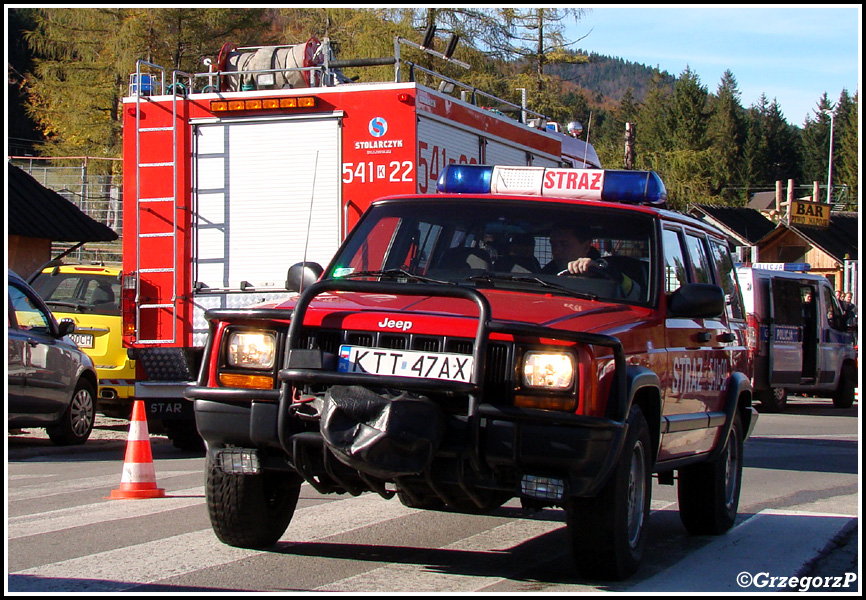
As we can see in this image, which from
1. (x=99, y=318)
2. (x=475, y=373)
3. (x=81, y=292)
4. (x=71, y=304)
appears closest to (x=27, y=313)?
(x=99, y=318)

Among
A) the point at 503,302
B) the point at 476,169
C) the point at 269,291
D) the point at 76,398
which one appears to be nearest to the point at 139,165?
the point at 269,291

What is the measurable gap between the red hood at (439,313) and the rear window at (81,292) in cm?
923

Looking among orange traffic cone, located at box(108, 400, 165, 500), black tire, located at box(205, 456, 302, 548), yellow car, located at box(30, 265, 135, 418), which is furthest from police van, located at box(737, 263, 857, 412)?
black tire, located at box(205, 456, 302, 548)

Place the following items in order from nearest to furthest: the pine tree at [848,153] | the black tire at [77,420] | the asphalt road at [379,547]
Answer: the asphalt road at [379,547] → the black tire at [77,420] → the pine tree at [848,153]

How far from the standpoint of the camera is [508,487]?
5039mm

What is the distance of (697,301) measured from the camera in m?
6.22

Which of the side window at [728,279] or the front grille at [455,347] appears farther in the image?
the side window at [728,279]

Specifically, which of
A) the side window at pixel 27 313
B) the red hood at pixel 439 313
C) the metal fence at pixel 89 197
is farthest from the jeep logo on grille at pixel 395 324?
the metal fence at pixel 89 197

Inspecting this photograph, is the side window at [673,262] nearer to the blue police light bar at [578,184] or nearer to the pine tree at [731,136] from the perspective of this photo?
the blue police light bar at [578,184]

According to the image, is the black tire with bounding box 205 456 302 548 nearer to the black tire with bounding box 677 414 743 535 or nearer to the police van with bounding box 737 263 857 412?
the black tire with bounding box 677 414 743 535

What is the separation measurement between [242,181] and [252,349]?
238 inches

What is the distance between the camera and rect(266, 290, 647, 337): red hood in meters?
5.18

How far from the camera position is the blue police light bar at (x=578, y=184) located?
7.14 meters

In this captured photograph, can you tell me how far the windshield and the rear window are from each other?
8.25 metres
